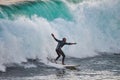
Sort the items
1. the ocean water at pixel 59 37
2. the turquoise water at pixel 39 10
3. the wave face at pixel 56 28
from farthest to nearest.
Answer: the turquoise water at pixel 39 10
the wave face at pixel 56 28
the ocean water at pixel 59 37

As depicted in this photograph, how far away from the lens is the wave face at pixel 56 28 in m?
27.9

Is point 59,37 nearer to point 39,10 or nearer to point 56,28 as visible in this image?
point 56,28

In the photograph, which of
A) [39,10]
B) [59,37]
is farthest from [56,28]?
[39,10]

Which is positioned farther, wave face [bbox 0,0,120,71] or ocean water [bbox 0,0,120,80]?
wave face [bbox 0,0,120,71]

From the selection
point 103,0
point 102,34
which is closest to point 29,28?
point 102,34

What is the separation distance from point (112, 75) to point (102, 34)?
13465 millimetres

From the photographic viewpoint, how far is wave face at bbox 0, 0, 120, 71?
2792cm

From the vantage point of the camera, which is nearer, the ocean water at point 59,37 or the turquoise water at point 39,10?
the ocean water at point 59,37

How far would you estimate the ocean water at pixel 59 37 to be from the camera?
79.3ft

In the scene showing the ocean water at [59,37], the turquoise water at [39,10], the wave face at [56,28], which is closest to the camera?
the ocean water at [59,37]

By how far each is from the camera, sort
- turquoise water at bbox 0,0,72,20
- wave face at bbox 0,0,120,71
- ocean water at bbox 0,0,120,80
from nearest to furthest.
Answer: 1. ocean water at bbox 0,0,120,80
2. wave face at bbox 0,0,120,71
3. turquoise water at bbox 0,0,72,20

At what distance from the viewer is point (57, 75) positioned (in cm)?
2317

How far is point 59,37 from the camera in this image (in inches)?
1293

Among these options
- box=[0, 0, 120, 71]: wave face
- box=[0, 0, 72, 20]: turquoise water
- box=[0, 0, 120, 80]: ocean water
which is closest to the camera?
box=[0, 0, 120, 80]: ocean water
